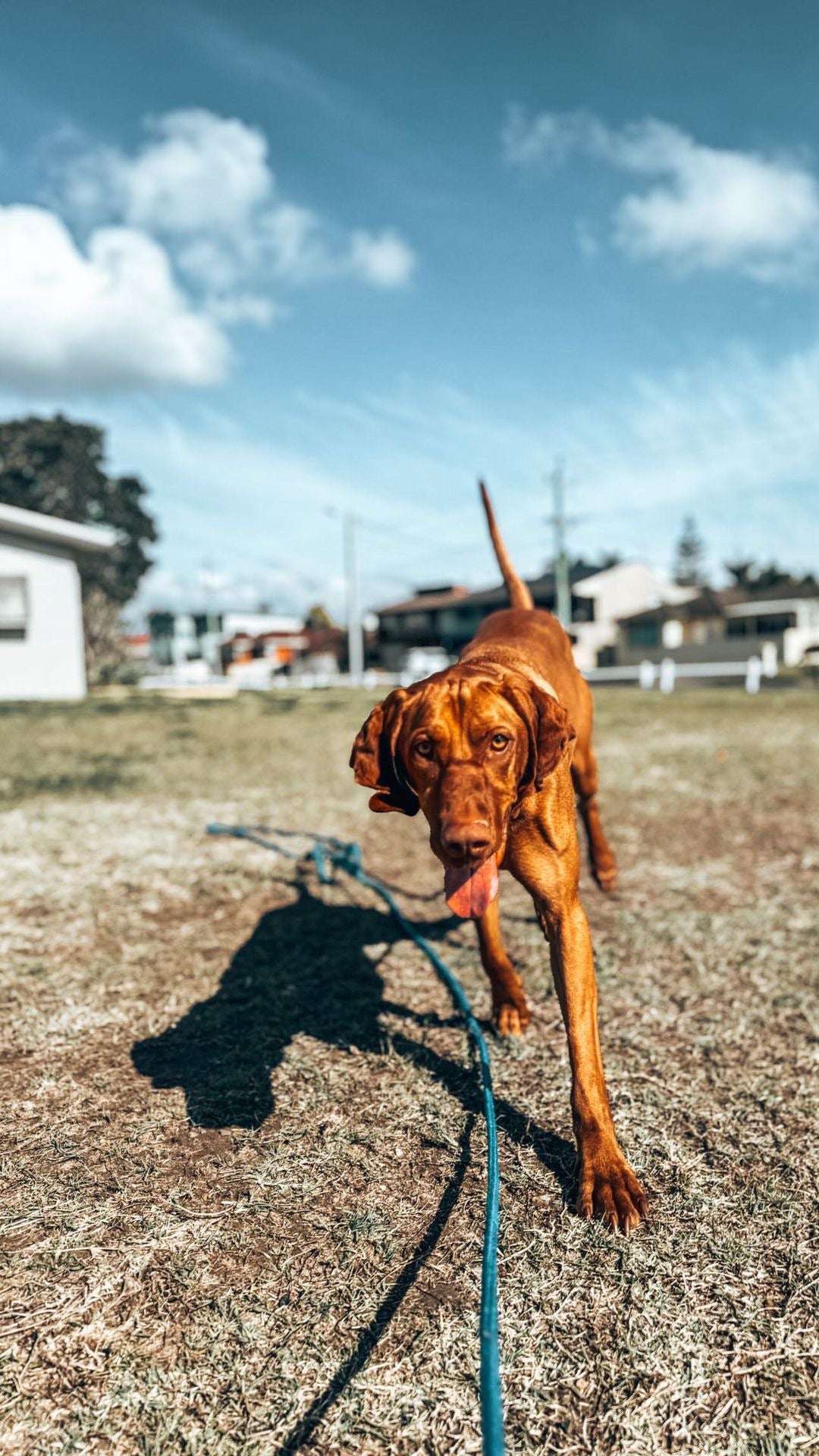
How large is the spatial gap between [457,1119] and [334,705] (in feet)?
54.7

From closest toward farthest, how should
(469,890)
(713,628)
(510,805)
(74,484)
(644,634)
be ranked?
1. (469,890)
2. (510,805)
3. (74,484)
4. (644,634)
5. (713,628)

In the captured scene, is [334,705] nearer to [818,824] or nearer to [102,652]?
[818,824]

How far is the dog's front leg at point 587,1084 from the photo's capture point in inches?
88.2

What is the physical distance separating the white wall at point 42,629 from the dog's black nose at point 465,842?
19.8 m

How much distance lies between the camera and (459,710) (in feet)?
7.25

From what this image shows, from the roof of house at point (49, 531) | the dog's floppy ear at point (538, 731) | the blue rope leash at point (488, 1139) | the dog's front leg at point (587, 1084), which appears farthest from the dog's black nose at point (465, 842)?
the roof of house at point (49, 531)

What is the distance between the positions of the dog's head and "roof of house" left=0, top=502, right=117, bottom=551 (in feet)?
61.1

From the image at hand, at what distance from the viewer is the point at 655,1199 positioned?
2303 millimetres

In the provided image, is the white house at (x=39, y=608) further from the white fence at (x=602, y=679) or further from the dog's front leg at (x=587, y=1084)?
the dog's front leg at (x=587, y=1084)

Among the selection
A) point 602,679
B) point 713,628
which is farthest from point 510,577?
point 713,628

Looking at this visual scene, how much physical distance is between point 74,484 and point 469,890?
167 feet

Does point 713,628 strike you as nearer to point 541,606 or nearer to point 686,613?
point 686,613

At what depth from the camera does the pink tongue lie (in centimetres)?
205

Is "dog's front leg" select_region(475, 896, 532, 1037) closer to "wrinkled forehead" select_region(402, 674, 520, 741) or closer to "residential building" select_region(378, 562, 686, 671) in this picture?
"wrinkled forehead" select_region(402, 674, 520, 741)
